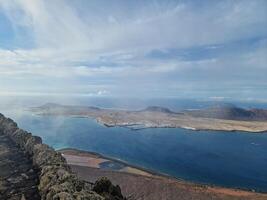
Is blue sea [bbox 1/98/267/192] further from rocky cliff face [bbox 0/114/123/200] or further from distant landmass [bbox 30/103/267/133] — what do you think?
rocky cliff face [bbox 0/114/123/200]

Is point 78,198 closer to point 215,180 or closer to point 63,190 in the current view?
point 63,190

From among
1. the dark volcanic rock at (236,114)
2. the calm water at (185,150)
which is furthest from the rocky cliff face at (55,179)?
the dark volcanic rock at (236,114)

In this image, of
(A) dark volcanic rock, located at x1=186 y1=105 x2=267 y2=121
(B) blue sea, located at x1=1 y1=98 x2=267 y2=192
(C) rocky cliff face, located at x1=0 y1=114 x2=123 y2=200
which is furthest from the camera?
(A) dark volcanic rock, located at x1=186 y1=105 x2=267 y2=121

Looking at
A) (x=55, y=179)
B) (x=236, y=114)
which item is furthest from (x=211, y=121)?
(x=55, y=179)

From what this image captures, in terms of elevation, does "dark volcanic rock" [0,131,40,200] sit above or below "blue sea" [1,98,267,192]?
above

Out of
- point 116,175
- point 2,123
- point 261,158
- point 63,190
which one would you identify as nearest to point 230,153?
point 261,158

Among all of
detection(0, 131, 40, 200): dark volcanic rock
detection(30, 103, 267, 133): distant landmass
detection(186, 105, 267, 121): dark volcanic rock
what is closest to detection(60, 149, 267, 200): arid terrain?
detection(0, 131, 40, 200): dark volcanic rock

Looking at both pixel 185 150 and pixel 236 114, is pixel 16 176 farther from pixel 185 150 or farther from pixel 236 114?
pixel 236 114
